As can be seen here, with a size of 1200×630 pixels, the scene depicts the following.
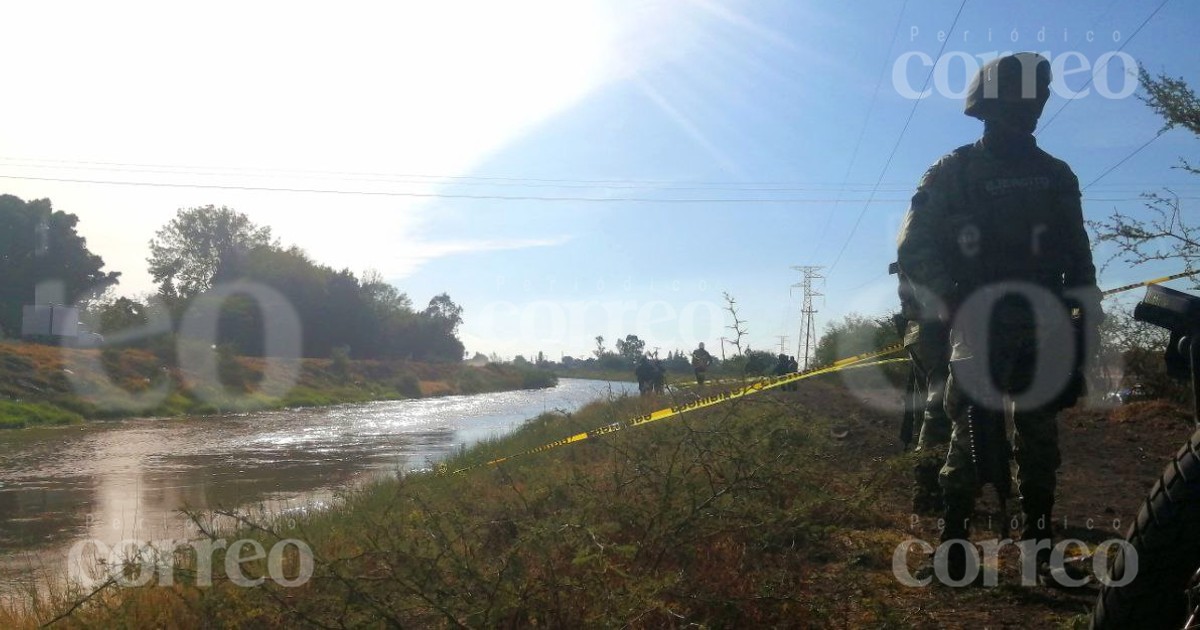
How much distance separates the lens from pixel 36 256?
5556cm

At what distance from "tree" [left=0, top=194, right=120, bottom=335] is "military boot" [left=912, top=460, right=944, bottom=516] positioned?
59297mm

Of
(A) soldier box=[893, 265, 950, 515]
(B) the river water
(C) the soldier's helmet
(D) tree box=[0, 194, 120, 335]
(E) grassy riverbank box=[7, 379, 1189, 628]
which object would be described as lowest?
(B) the river water

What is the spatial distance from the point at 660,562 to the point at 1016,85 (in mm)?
2456

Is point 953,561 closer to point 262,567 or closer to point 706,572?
point 706,572

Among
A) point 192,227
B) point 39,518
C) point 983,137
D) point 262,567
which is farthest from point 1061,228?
A: point 192,227

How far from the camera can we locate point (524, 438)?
15500 millimetres

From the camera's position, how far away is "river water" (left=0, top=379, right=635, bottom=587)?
8.02 metres

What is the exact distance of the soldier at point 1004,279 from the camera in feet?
11.1

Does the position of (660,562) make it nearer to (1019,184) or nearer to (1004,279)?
(1004,279)

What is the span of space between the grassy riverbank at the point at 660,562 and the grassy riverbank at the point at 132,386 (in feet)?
78.2

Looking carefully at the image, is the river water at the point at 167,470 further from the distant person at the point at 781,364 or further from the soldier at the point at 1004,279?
the distant person at the point at 781,364

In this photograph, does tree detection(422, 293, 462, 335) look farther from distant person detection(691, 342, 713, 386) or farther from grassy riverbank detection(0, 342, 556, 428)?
distant person detection(691, 342, 713, 386)

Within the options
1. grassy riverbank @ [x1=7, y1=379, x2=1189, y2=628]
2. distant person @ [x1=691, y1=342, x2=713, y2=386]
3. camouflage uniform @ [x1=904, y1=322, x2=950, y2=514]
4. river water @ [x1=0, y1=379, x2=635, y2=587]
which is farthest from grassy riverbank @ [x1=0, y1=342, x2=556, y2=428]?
camouflage uniform @ [x1=904, y1=322, x2=950, y2=514]

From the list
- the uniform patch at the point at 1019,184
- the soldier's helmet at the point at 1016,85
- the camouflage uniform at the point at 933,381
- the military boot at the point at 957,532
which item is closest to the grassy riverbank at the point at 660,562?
the military boot at the point at 957,532
